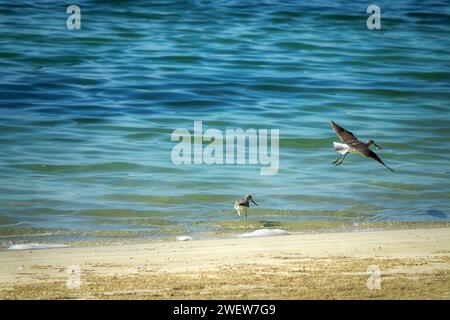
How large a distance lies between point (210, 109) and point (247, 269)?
9.70 meters

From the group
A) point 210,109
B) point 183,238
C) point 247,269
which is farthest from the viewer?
point 210,109

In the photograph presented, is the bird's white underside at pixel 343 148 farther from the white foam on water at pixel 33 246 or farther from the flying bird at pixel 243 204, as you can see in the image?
the white foam on water at pixel 33 246

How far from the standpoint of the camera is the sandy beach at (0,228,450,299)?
19.4ft

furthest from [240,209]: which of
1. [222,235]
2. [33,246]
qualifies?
[33,246]

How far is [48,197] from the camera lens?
10203mm

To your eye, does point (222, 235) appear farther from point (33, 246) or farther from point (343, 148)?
point (33, 246)

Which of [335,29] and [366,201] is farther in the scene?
[335,29]

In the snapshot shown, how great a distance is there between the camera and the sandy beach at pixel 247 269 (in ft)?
19.4

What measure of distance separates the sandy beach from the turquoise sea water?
1131mm

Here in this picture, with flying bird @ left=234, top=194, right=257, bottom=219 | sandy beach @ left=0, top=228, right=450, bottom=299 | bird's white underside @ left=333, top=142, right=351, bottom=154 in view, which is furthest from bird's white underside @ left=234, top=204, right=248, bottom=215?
bird's white underside @ left=333, top=142, right=351, bottom=154

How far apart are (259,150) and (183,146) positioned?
3.56 feet

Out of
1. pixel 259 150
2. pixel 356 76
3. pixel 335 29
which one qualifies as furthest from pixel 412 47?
pixel 259 150

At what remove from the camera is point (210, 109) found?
16.2m
